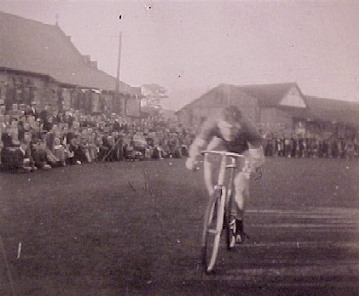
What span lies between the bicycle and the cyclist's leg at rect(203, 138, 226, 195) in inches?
1.2

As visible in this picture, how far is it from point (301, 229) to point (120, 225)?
0.82 meters

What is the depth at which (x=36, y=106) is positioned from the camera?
2.63 meters

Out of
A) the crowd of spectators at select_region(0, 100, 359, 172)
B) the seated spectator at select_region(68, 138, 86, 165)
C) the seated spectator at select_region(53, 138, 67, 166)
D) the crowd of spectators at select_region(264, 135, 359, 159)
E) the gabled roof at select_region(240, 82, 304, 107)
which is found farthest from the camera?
the seated spectator at select_region(68, 138, 86, 165)

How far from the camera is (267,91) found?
6.70 feet

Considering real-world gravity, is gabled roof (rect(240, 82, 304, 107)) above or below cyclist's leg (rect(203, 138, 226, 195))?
above

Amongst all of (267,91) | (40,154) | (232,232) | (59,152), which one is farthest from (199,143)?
(59,152)

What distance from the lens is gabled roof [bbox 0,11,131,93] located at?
1.85 meters

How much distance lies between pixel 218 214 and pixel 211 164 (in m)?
0.19

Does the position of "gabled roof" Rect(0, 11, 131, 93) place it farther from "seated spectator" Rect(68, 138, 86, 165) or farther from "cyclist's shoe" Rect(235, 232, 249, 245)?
"seated spectator" Rect(68, 138, 86, 165)

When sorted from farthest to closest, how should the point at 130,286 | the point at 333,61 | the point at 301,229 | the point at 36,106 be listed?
the point at 36,106 < the point at 301,229 < the point at 333,61 < the point at 130,286

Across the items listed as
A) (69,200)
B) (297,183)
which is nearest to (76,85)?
(69,200)

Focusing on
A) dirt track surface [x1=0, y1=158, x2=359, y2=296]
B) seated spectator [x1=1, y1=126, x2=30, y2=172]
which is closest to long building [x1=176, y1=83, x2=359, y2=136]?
dirt track surface [x1=0, y1=158, x2=359, y2=296]

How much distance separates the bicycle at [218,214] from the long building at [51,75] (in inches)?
19.5

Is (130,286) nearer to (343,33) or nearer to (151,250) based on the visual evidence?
(151,250)
